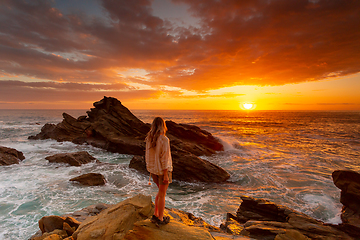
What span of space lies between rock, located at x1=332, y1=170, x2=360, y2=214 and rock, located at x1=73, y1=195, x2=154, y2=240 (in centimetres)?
798

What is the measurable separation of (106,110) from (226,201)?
22749 mm

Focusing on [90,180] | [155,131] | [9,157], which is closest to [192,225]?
[155,131]

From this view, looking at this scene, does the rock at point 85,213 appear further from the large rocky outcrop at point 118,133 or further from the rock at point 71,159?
the large rocky outcrop at point 118,133

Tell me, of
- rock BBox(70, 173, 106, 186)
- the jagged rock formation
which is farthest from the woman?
rock BBox(70, 173, 106, 186)

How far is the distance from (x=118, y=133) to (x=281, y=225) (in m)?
21.6

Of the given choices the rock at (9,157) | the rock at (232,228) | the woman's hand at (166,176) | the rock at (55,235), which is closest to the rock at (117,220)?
the rock at (55,235)

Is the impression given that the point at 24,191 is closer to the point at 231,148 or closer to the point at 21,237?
the point at 21,237

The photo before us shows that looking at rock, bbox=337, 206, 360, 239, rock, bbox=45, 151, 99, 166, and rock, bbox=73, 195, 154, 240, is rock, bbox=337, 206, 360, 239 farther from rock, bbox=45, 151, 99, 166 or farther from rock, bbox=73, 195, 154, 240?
rock, bbox=45, 151, 99, 166

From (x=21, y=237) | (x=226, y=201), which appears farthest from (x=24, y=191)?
(x=226, y=201)

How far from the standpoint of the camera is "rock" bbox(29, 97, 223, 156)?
21516 millimetres

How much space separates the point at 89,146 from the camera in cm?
2411

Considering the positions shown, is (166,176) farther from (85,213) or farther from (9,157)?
(9,157)

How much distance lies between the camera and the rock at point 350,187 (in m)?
6.73

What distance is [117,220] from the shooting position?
4.61 meters
